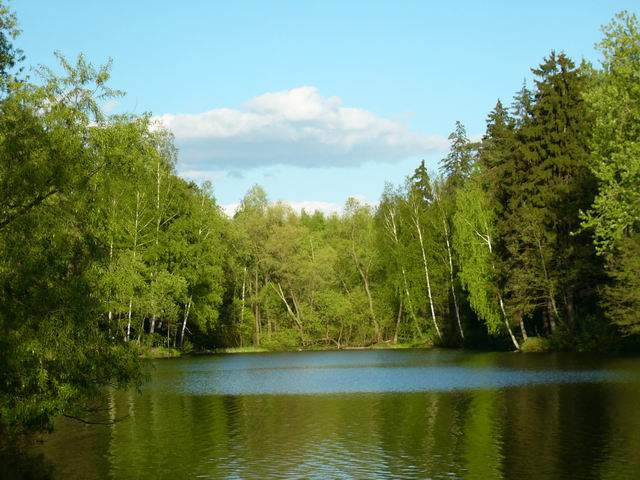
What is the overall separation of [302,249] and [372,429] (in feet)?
185

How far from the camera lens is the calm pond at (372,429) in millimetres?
18797

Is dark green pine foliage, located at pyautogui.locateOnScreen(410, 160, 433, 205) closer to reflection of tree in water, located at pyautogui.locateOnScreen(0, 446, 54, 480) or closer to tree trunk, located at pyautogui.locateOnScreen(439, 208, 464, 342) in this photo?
tree trunk, located at pyautogui.locateOnScreen(439, 208, 464, 342)

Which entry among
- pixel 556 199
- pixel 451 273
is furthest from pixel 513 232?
pixel 451 273

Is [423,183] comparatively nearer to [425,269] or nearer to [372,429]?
[425,269]

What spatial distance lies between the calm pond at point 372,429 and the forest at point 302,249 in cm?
216

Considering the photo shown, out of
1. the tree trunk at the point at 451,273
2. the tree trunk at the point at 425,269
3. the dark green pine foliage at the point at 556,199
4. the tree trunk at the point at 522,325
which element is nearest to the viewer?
the dark green pine foliage at the point at 556,199

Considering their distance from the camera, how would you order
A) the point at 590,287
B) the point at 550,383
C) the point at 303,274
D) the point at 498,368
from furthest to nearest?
the point at 303,274 < the point at 590,287 < the point at 498,368 < the point at 550,383

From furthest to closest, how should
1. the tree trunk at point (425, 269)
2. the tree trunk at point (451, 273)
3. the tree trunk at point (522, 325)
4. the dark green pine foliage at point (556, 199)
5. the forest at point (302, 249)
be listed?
1. the tree trunk at point (425, 269)
2. the tree trunk at point (451, 273)
3. the tree trunk at point (522, 325)
4. the dark green pine foliage at point (556, 199)
5. the forest at point (302, 249)

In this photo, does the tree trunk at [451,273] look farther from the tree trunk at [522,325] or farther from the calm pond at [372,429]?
the calm pond at [372,429]

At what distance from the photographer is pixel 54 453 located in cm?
2166

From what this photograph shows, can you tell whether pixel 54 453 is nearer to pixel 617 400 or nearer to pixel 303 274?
pixel 617 400

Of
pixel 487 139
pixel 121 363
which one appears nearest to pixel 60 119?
pixel 121 363

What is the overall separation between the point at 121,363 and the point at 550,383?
63.9 ft

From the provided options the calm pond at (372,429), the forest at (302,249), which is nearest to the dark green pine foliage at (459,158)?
the forest at (302,249)
